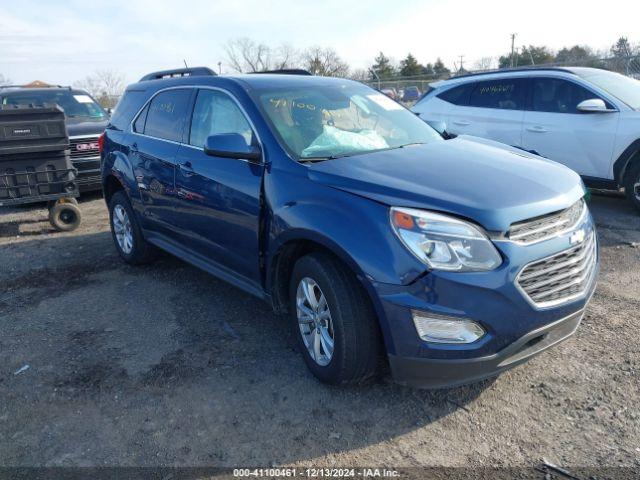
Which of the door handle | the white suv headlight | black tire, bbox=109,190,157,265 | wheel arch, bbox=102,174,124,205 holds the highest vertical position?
the door handle

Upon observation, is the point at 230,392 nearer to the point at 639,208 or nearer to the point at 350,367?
the point at 350,367

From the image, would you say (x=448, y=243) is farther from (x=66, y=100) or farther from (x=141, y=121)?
(x=66, y=100)

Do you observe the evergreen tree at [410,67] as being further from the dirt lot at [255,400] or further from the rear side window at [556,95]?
the dirt lot at [255,400]

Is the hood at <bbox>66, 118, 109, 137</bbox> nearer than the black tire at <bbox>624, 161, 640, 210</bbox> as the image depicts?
No

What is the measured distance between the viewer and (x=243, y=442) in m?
2.78

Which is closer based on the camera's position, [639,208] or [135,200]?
[135,200]

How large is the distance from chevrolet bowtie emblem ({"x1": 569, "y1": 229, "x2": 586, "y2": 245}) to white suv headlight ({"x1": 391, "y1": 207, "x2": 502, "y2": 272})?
0.57m

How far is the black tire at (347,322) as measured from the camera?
2.82m

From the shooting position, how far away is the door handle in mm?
4113

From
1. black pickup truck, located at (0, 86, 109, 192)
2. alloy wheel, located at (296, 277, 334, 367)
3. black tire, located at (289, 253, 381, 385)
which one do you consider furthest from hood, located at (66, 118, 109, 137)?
black tire, located at (289, 253, 381, 385)

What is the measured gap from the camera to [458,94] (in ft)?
26.5

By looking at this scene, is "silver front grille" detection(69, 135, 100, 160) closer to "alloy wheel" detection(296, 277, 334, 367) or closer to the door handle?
the door handle

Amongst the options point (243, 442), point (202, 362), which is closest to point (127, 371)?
point (202, 362)

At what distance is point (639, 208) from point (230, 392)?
5.54 m
